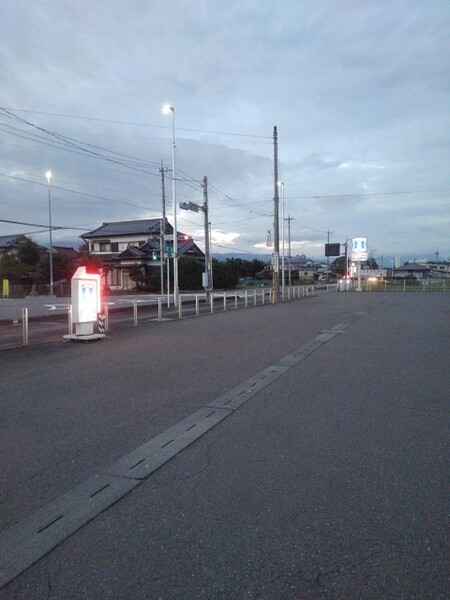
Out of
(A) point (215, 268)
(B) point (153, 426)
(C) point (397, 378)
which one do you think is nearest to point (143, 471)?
(B) point (153, 426)

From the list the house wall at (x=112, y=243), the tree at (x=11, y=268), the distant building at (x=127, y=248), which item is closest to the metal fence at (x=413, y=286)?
the distant building at (x=127, y=248)

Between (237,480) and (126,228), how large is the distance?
64.4 metres

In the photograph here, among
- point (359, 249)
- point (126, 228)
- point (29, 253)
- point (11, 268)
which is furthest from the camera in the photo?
point (359, 249)

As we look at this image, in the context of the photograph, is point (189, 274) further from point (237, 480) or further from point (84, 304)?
point (237, 480)

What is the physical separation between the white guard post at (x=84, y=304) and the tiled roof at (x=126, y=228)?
Result: 4988 centimetres

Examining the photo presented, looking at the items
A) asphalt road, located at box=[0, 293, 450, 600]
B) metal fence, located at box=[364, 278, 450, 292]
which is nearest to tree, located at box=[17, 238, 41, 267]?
metal fence, located at box=[364, 278, 450, 292]

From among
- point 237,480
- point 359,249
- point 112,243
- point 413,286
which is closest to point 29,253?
point 112,243

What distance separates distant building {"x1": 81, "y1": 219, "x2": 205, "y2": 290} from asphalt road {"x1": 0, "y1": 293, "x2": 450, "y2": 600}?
48250mm

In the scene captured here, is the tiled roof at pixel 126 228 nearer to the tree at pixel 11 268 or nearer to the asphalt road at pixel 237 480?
the tree at pixel 11 268

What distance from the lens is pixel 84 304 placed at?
43.6 ft

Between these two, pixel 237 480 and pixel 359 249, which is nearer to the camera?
pixel 237 480

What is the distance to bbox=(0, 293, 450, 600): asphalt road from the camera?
2879 millimetres

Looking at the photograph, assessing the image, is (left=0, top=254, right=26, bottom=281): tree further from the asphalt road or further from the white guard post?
the asphalt road

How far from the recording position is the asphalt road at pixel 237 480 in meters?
2.88
